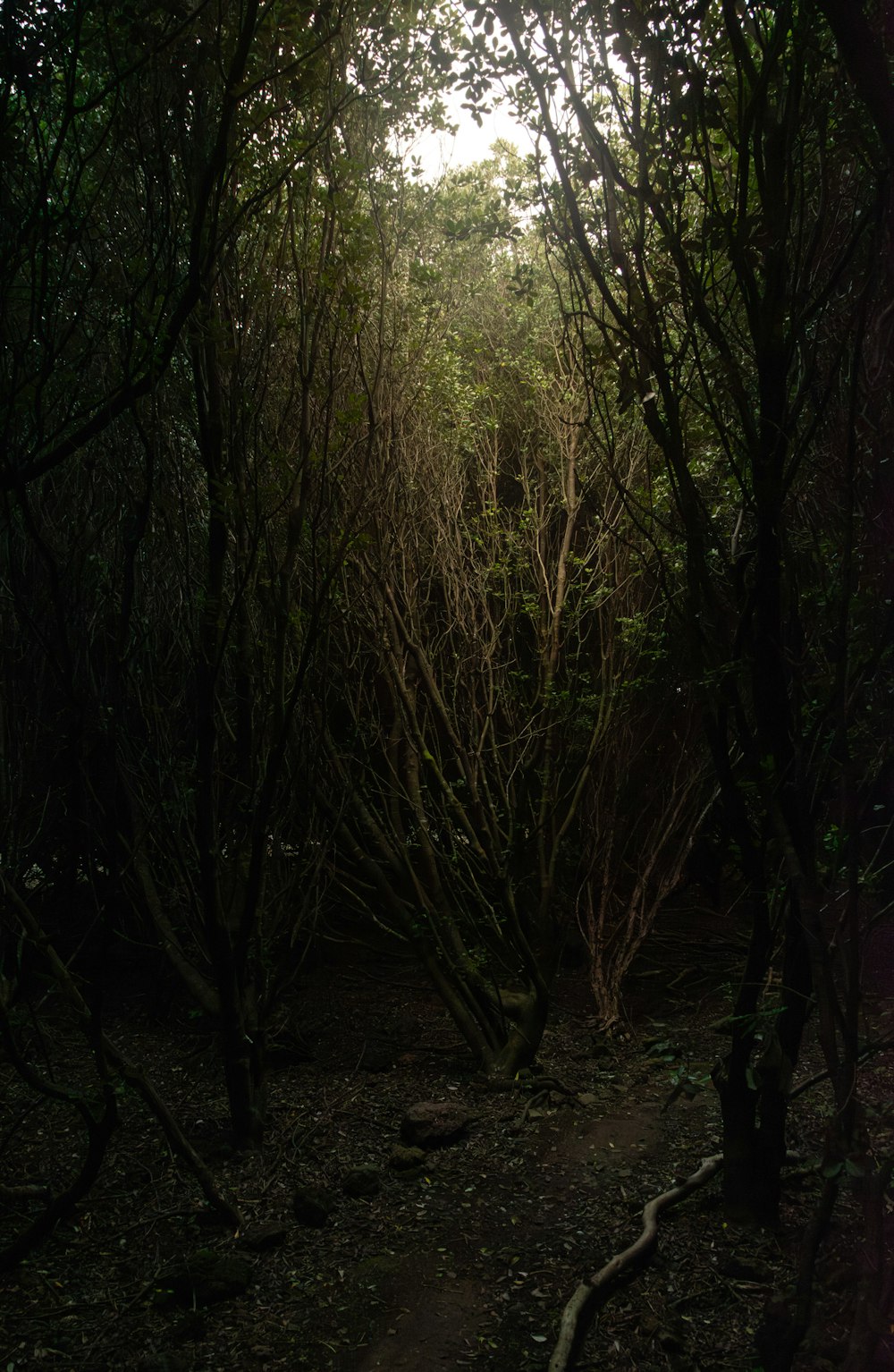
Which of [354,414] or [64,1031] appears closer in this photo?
[354,414]

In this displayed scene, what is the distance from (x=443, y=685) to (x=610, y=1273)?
13.2ft

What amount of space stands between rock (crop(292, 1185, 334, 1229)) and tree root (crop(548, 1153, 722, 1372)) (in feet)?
4.10

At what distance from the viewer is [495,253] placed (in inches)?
364

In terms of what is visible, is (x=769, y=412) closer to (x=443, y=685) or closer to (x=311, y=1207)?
(x=311, y=1207)

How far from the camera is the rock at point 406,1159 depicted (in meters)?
4.48

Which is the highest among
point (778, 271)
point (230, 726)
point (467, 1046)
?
point (778, 271)

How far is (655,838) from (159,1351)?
178 inches

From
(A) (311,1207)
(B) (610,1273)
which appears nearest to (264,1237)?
(A) (311,1207)

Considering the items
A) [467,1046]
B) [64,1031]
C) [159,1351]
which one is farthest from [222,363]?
[64,1031]

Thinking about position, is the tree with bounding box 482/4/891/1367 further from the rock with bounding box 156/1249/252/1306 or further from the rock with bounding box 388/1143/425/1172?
the rock with bounding box 156/1249/252/1306

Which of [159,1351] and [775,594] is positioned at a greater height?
[775,594]

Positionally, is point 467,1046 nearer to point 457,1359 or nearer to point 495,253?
point 457,1359

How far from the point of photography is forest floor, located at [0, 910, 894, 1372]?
9.98ft

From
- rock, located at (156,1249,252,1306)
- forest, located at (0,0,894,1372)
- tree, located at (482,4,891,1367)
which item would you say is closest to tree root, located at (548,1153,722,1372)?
forest, located at (0,0,894,1372)
